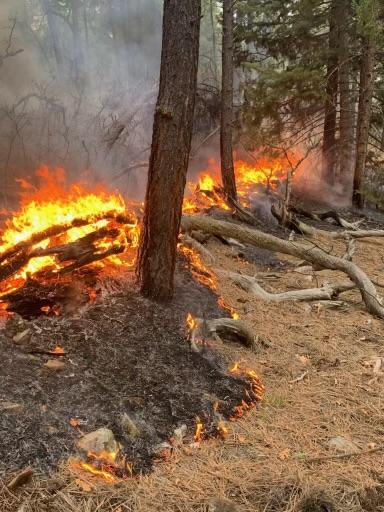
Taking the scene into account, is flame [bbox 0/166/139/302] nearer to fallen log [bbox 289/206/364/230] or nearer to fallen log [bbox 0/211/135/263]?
fallen log [bbox 0/211/135/263]

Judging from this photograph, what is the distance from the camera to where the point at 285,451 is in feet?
10.8

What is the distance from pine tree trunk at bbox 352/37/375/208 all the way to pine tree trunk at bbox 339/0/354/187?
2.92ft

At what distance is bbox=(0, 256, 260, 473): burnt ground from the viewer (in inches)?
123

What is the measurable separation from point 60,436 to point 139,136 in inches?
508

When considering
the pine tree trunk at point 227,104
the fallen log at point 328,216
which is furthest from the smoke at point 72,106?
the fallen log at point 328,216

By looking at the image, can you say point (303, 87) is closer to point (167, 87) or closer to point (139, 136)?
point (139, 136)

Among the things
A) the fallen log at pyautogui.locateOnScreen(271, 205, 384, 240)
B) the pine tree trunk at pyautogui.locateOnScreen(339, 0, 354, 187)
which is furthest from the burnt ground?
the pine tree trunk at pyautogui.locateOnScreen(339, 0, 354, 187)

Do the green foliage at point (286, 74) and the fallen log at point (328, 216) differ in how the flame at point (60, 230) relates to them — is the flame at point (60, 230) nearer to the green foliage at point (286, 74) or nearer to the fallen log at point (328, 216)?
the fallen log at point (328, 216)

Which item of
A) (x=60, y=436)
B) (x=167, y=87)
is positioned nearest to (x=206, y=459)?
(x=60, y=436)

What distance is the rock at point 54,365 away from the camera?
12.5ft

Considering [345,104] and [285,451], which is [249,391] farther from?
[345,104]

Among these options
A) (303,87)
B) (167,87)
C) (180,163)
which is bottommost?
(180,163)

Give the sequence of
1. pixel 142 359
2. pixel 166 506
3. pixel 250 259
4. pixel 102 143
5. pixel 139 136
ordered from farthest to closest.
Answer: pixel 139 136, pixel 102 143, pixel 250 259, pixel 142 359, pixel 166 506

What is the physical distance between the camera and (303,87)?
44.3 ft
